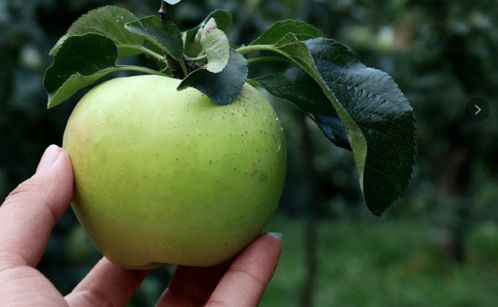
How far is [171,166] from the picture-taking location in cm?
77

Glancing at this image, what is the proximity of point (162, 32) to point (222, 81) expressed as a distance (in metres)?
0.08

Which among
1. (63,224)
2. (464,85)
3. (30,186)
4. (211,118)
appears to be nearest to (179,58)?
(211,118)

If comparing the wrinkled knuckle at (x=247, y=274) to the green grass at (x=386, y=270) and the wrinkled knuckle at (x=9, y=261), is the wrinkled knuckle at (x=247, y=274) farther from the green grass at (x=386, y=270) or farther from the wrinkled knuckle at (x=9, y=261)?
the green grass at (x=386, y=270)

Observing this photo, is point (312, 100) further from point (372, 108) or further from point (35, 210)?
point (35, 210)

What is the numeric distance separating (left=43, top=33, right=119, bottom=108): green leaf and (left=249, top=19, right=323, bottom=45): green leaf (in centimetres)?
17

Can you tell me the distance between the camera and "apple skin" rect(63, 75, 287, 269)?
771mm

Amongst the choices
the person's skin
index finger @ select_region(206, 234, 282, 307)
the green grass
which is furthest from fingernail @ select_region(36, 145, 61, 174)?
the green grass

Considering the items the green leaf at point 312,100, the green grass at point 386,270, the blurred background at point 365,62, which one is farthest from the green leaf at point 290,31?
the green grass at point 386,270

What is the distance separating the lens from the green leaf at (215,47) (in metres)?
0.75

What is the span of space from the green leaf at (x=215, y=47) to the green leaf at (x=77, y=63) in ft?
0.36

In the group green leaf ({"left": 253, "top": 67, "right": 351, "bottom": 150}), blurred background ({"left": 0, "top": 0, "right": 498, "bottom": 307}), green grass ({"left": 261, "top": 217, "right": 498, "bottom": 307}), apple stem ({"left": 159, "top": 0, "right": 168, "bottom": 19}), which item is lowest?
green grass ({"left": 261, "top": 217, "right": 498, "bottom": 307})

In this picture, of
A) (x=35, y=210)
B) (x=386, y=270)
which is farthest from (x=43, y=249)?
(x=386, y=270)

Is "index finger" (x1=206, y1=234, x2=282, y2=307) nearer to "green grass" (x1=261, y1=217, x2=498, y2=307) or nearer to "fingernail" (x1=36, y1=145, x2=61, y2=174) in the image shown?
"fingernail" (x1=36, y1=145, x2=61, y2=174)

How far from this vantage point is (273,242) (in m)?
0.94
